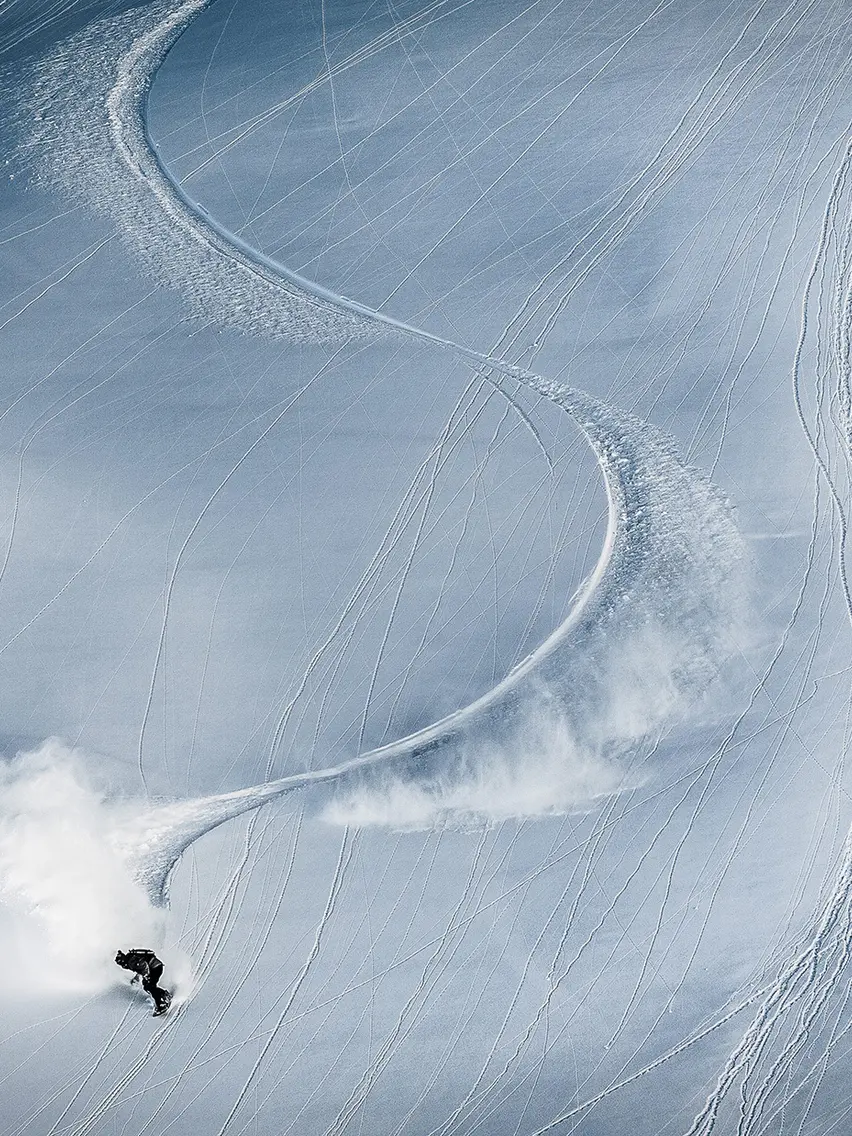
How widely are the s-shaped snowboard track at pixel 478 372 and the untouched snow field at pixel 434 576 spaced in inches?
1.1

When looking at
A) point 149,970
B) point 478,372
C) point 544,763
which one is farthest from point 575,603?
point 149,970

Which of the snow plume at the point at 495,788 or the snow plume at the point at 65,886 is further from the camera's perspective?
the snow plume at the point at 495,788

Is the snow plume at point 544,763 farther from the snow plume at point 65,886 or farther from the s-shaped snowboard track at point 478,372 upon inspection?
the snow plume at point 65,886

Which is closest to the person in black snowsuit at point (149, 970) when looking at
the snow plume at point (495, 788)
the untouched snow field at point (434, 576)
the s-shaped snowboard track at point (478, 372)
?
the untouched snow field at point (434, 576)

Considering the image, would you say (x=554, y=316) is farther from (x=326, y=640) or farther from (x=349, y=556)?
(x=326, y=640)

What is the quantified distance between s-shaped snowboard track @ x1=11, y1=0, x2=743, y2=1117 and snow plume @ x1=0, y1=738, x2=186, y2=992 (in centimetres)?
13

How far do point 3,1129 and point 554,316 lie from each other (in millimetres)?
5726

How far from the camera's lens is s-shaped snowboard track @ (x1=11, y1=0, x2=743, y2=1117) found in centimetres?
664

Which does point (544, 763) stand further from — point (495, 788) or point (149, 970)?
point (149, 970)

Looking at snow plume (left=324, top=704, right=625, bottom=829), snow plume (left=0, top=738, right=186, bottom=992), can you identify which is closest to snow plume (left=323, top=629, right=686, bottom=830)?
snow plume (left=324, top=704, right=625, bottom=829)

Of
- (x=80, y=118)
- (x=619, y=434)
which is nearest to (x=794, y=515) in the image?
(x=619, y=434)

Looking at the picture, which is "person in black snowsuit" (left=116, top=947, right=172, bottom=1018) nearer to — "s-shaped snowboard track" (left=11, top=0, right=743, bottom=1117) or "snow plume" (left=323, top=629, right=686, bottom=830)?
"s-shaped snowboard track" (left=11, top=0, right=743, bottom=1117)

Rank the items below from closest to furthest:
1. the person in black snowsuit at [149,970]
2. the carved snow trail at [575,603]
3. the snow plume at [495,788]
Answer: the person in black snowsuit at [149,970] → the snow plume at [495,788] → the carved snow trail at [575,603]

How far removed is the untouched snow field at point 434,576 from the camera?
19.3ft
